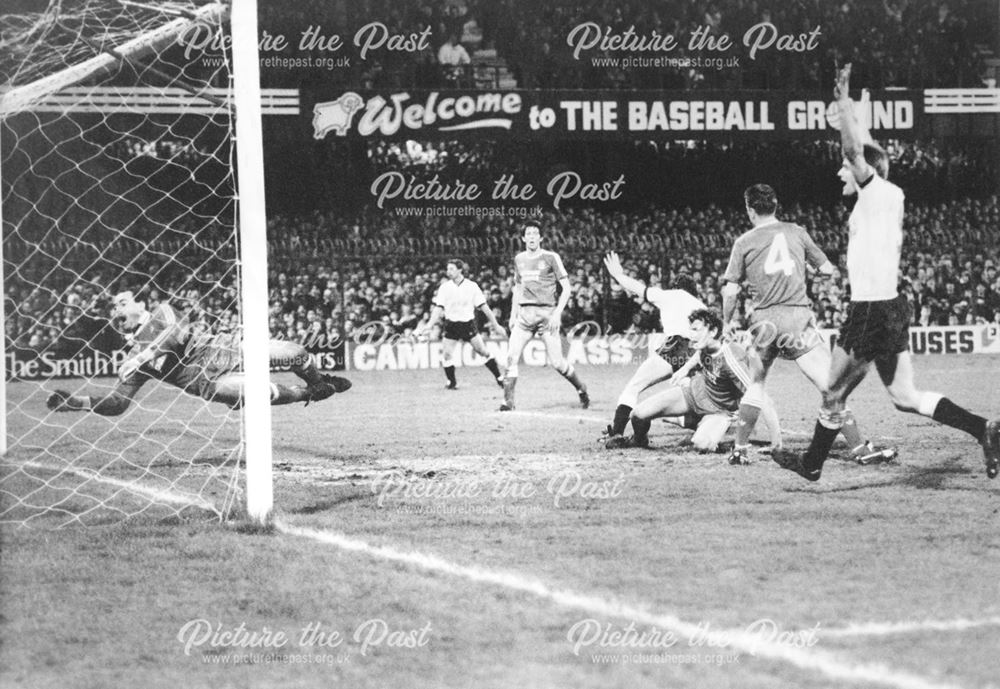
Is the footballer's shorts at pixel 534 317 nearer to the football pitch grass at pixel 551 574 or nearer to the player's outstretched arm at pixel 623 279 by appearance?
the player's outstretched arm at pixel 623 279

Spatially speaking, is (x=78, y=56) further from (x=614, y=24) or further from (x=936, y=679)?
(x=936, y=679)

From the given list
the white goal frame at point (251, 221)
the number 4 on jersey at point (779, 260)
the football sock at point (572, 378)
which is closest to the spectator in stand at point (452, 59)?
the white goal frame at point (251, 221)

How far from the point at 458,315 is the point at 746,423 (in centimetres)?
205

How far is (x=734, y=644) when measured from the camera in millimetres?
3332

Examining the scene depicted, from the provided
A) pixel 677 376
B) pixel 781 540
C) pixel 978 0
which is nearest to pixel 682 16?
pixel 978 0

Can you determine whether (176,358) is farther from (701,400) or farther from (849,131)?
(849,131)

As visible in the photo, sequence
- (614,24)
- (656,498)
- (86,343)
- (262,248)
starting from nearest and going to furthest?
(262,248), (656,498), (614,24), (86,343)

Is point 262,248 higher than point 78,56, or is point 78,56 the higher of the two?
point 78,56

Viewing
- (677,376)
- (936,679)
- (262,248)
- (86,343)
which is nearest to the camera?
(936,679)

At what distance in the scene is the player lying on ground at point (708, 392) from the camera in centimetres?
553

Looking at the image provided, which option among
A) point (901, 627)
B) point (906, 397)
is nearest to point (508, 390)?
point (906, 397)

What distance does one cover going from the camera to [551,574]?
12.9 ft

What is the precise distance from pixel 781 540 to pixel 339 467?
8.26 ft

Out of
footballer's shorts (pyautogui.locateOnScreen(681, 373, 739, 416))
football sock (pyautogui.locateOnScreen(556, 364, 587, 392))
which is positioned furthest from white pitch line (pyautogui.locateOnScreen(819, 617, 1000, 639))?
football sock (pyautogui.locateOnScreen(556, 364, 587, 392))
